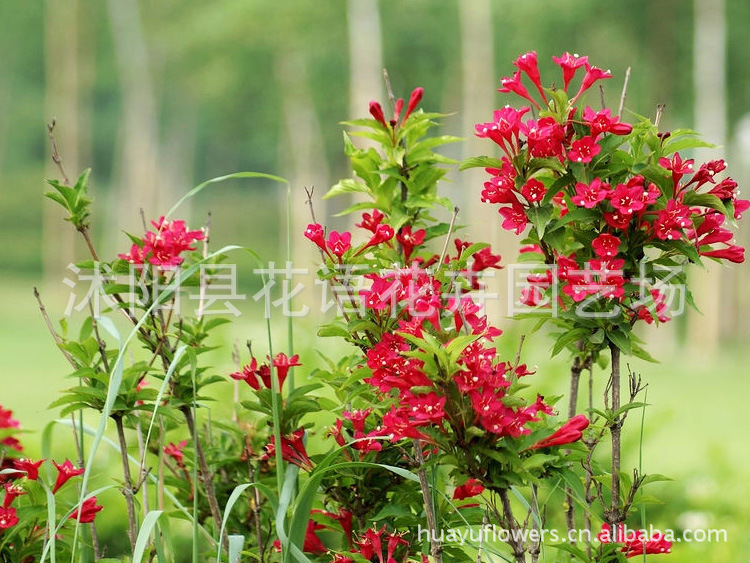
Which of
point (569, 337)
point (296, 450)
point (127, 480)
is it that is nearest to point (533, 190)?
point (569, 337)

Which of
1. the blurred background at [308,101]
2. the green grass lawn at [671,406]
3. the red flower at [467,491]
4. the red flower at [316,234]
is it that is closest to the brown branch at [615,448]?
the green grass lawn at [671,406]

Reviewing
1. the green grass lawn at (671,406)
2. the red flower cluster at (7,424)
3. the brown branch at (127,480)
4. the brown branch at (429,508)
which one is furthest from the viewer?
the green grass lawn at (671,406)

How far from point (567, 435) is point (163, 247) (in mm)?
944

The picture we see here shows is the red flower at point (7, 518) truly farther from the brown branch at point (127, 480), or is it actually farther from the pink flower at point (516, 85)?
the pink flower at point (516, 85)

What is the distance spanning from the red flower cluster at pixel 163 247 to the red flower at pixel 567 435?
86 cm

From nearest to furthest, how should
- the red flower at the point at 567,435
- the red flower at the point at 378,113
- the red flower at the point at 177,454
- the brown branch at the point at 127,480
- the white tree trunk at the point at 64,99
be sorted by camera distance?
the red flower at the point at 567,435 < the brown branch at the point at 127,480 < the red flower at the point at 378,113 < the red flower at the point at 177,454 < the white tree trunk at the point at 64,99

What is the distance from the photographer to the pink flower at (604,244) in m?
1.89

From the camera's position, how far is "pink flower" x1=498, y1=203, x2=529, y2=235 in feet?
6.31

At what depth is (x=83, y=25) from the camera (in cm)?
2011

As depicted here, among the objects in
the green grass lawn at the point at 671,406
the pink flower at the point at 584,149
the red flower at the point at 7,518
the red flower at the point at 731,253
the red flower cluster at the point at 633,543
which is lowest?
the green grass lawn at the point at 671,406

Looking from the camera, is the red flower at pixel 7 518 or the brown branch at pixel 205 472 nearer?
the red flower at pixel 7 518

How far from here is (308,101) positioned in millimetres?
21375

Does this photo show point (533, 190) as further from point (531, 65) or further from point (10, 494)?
point (10, 494)

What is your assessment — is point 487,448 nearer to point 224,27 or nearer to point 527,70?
point 527,70
